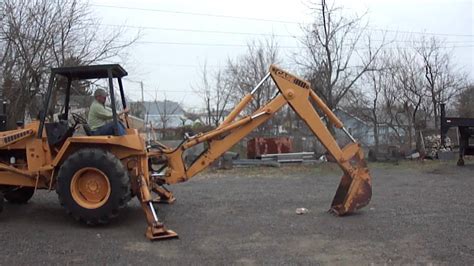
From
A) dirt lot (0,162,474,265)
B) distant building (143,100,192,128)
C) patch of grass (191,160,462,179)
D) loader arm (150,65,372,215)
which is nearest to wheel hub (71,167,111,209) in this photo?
dirt lot (0,162,474,265)

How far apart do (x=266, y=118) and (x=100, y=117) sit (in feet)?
8.65

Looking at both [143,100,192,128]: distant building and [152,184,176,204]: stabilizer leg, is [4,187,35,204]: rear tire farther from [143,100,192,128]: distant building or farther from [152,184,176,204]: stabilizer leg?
[143,100,192,128]: distant building

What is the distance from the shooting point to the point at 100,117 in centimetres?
832

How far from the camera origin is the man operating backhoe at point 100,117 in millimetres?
8188

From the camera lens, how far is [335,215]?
8797 millimetres

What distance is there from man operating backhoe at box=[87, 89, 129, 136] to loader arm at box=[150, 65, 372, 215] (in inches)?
33.6

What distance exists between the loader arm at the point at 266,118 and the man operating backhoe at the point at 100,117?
0.85m

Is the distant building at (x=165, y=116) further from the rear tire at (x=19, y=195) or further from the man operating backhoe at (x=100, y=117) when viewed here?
the man operating backhoe at (x=100, y=117)

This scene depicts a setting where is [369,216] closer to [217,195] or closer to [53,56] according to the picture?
[217,195]

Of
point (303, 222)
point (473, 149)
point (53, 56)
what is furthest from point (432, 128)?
point (303, 222)

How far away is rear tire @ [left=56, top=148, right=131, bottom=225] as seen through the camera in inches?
303

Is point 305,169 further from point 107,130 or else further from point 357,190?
point 107,130

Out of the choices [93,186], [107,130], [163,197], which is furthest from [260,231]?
[163,197]

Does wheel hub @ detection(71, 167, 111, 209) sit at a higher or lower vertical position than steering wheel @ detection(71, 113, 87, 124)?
lower
